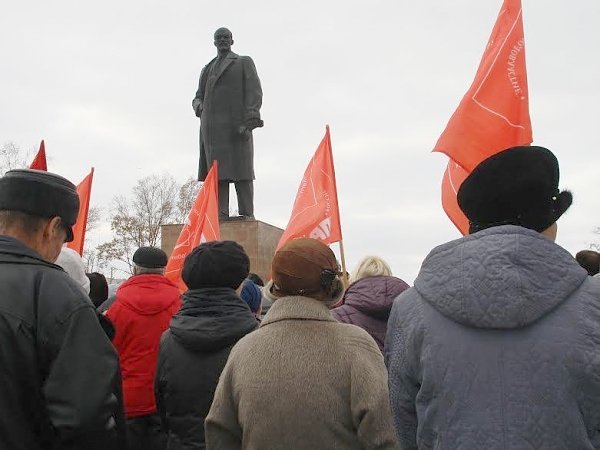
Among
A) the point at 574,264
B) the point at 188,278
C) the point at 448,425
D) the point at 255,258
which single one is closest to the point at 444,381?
the point at 448,425

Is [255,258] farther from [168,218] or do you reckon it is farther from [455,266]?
[168,218]

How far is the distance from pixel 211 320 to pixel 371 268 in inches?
37.8

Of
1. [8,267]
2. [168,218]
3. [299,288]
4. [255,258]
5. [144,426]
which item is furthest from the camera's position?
[168,218]

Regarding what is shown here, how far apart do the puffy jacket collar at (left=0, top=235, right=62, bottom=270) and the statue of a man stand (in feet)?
25.3

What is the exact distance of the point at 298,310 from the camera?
7.78 feet

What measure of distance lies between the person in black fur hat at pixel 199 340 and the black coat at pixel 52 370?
1.22 meters

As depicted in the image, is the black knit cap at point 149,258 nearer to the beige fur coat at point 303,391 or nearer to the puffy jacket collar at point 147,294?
the puffy jacket collar at point 147,294

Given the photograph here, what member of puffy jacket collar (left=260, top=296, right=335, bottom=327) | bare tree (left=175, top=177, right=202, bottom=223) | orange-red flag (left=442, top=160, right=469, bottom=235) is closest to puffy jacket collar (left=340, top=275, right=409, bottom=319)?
puffy jacket collar (left=260, top=296, right=335, bottom=327)

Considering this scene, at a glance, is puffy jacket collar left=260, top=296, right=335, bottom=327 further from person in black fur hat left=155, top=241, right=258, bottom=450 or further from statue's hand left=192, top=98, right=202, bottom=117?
statue's hand left=192, top=98, right=202, bottom=117

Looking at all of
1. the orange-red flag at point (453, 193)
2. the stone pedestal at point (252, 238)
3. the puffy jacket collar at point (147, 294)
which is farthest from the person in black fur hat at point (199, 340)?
the stone pedestal at point (252, 238)

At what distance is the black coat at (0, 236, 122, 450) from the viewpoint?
1764 millimetres

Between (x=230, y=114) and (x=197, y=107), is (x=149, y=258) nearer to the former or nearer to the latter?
(x=230, y=114)

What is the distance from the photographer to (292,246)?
2.45m

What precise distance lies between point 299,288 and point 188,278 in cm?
95
